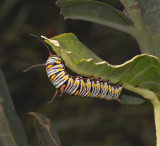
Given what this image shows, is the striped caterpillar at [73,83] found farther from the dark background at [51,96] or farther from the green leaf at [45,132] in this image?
the dark background at [51,96]

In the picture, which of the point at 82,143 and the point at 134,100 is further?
the point at 82,143

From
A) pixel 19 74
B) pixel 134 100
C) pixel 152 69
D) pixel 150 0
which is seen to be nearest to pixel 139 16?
pixel 150 0

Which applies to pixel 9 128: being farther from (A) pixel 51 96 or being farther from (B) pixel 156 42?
(A) pixel 51 96

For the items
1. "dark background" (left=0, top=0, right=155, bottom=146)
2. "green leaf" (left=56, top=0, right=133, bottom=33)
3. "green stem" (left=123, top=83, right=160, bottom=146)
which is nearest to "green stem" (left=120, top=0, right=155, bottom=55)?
"green leaf" (left=56, top=0, right=133, bottom=33)

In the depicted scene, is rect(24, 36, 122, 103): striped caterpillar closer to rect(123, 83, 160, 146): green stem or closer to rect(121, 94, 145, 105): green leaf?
rect(121, 94, 145, 105): green leaf

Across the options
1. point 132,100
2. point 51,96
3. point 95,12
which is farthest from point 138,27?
point 51,96

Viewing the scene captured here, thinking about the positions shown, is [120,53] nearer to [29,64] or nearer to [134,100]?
[29,64]
